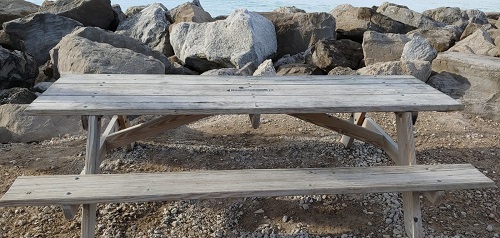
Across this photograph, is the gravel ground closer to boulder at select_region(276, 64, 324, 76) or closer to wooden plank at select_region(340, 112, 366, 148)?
wooden plank at select_region(340, 112, 366, 148)

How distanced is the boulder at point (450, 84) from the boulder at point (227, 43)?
2425 mm

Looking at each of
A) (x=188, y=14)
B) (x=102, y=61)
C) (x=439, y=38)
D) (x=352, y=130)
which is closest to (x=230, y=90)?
(x=352, y=130)

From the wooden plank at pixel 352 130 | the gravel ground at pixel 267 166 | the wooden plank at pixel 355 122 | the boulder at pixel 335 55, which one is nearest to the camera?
the gravel ground at pixel 267 166

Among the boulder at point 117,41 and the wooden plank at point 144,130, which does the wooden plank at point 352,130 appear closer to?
the wooden plank at point 144,130

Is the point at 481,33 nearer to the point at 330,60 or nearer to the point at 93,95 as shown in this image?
the point at 330,60

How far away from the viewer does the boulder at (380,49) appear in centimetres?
649

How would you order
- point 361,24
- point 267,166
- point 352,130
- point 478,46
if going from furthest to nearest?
point 361,24, point 478,46, point 267,166, point 352,130

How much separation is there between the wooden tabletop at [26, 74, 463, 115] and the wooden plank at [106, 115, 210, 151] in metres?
0.27

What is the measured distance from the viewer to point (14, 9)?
977 centimetres

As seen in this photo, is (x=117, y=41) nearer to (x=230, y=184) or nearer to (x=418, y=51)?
(x=418, y=51)

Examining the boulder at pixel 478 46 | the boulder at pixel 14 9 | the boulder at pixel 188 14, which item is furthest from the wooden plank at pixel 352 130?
the boulder at pixel 14 9

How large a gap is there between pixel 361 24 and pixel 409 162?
5.83m

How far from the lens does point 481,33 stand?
6.30m

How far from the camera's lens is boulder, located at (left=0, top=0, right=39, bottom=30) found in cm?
930
